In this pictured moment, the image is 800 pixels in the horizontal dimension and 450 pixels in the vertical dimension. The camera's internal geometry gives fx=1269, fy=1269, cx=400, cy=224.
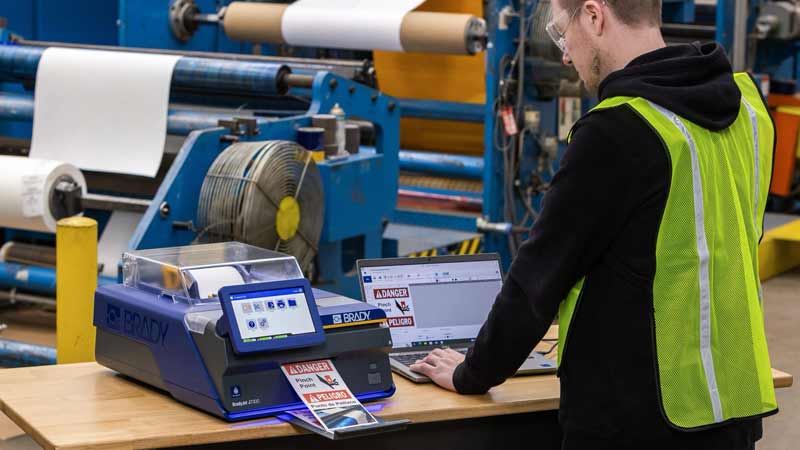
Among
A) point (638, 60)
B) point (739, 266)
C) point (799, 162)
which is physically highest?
point (638, 60)

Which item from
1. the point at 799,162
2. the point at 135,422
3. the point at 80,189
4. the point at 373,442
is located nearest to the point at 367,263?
the point at 373,442

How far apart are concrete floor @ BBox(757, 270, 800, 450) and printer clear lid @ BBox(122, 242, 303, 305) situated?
99.7 inches

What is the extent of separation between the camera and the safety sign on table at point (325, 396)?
7.32 ft

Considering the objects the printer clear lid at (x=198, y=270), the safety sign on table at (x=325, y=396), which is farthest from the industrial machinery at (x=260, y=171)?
the safety sign on table at (x=325, y=396)

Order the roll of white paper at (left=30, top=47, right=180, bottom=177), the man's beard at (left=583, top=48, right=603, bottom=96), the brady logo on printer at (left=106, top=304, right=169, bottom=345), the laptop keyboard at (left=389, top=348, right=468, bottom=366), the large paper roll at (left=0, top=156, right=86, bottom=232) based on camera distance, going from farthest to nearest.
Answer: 1. the roll of white paper at (left=30, top=47, right=180, bottom=177)
2. the large paper roll at (left=0, top=156, right=86, bottom=232)
3. the laptop keyboard at (left=389, top=348, right=468, bottom=366)
4. the brady logo on printer at (left=106, top=304, right=169, bottom=345)
5. the man's beard at (left=583, top=48, right=603, bottom=96)

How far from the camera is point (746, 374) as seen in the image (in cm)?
224

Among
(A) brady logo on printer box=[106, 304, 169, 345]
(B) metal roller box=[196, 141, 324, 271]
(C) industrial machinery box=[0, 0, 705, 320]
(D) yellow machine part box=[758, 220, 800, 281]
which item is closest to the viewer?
(A) brady logo on printer box=[106, 304, 169, 345]

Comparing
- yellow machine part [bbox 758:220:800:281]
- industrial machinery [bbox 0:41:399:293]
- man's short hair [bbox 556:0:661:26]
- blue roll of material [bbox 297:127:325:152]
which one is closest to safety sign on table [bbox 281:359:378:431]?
man's short hair [bbox 556:0:661:26]

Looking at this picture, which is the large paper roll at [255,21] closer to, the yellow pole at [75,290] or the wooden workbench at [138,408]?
the yellow pole at [75,290]

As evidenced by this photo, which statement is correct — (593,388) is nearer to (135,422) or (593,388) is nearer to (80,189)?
(135,422)

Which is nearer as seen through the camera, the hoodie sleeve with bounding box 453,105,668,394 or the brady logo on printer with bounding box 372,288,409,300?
the hoodie sleeve with bounding box 453,105,668,394

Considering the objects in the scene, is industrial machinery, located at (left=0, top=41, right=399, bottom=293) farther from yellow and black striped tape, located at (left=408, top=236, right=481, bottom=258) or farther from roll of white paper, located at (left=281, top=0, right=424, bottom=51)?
yellow and black striped tape, located at (left=408, top=236, right=481, bottom=258)

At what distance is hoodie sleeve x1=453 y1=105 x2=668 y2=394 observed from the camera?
210 centimetres

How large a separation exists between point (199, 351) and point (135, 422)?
167mm
